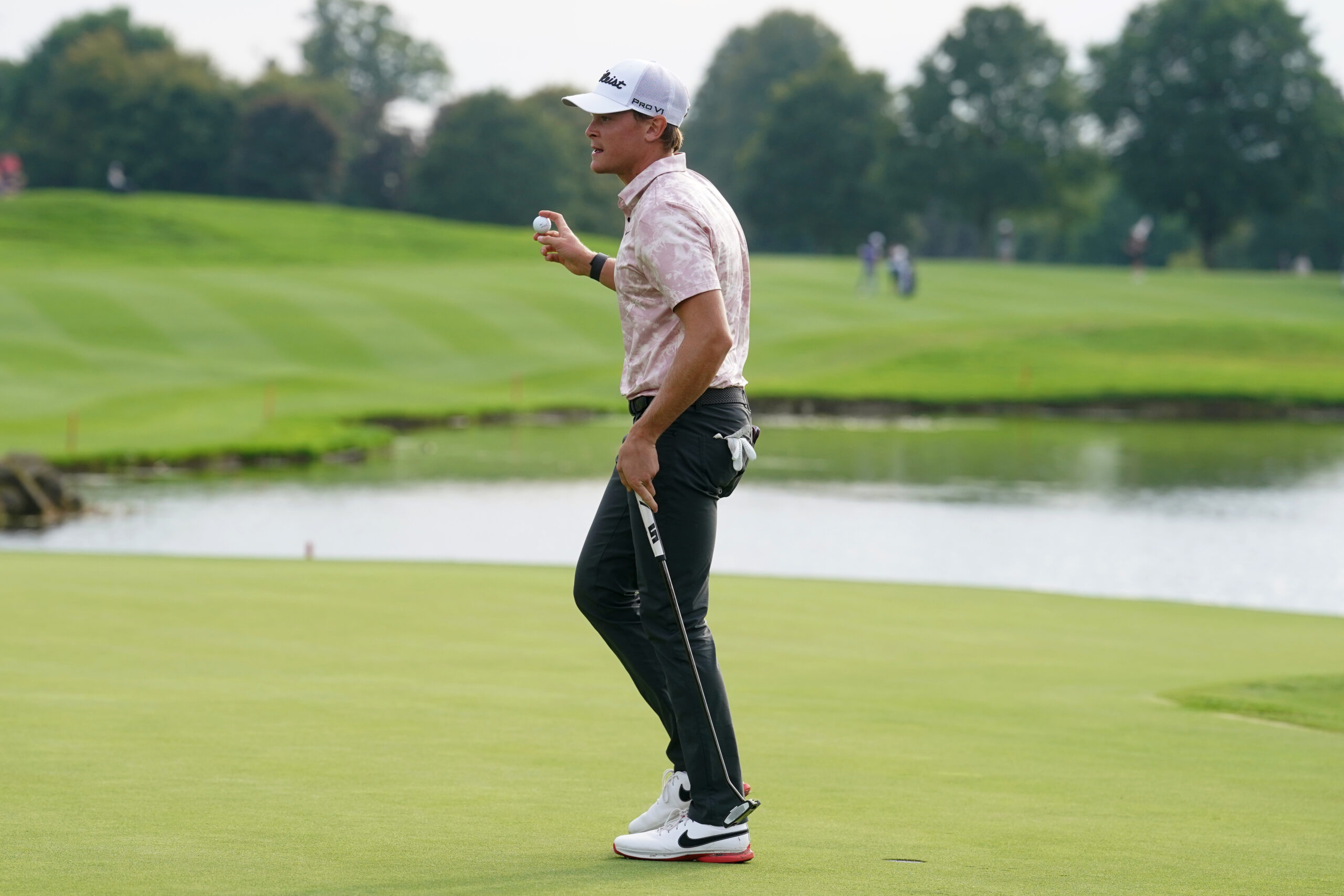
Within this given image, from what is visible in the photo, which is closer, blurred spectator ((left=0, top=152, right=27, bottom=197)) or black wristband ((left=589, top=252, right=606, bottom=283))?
black wristband ((left=589, top=252, right=606, bottom=283))

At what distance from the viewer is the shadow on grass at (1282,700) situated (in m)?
7.29

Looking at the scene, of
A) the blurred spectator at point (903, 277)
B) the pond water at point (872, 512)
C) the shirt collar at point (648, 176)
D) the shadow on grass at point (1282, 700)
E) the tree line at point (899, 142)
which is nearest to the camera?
the shirt collar at point (648, 176)

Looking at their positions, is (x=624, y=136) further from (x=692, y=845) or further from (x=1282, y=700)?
(x=1282, y=700)

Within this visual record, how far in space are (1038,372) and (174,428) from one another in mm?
22825

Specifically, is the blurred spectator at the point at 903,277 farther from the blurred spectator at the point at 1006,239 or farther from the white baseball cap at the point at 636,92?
the white baseball cap at the point at 636,92

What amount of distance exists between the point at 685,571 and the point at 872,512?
58.7ft

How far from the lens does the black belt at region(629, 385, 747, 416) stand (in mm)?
4383

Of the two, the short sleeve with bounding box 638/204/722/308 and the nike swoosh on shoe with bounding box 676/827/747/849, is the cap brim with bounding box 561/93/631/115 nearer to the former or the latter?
the short sleeve with bounding box 638/204/722/308

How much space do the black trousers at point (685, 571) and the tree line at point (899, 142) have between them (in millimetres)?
81229

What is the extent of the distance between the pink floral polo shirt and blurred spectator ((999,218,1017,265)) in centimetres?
7824

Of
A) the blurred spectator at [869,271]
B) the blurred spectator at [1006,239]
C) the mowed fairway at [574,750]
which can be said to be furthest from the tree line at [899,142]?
the mowed fairway at [574,750]

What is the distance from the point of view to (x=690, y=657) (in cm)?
437

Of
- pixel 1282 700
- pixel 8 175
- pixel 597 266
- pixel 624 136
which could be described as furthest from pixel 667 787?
pixel 8 175

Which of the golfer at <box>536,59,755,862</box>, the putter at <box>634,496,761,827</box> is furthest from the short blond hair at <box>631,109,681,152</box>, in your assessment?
the putter at <box>634,496,761,827</box>
